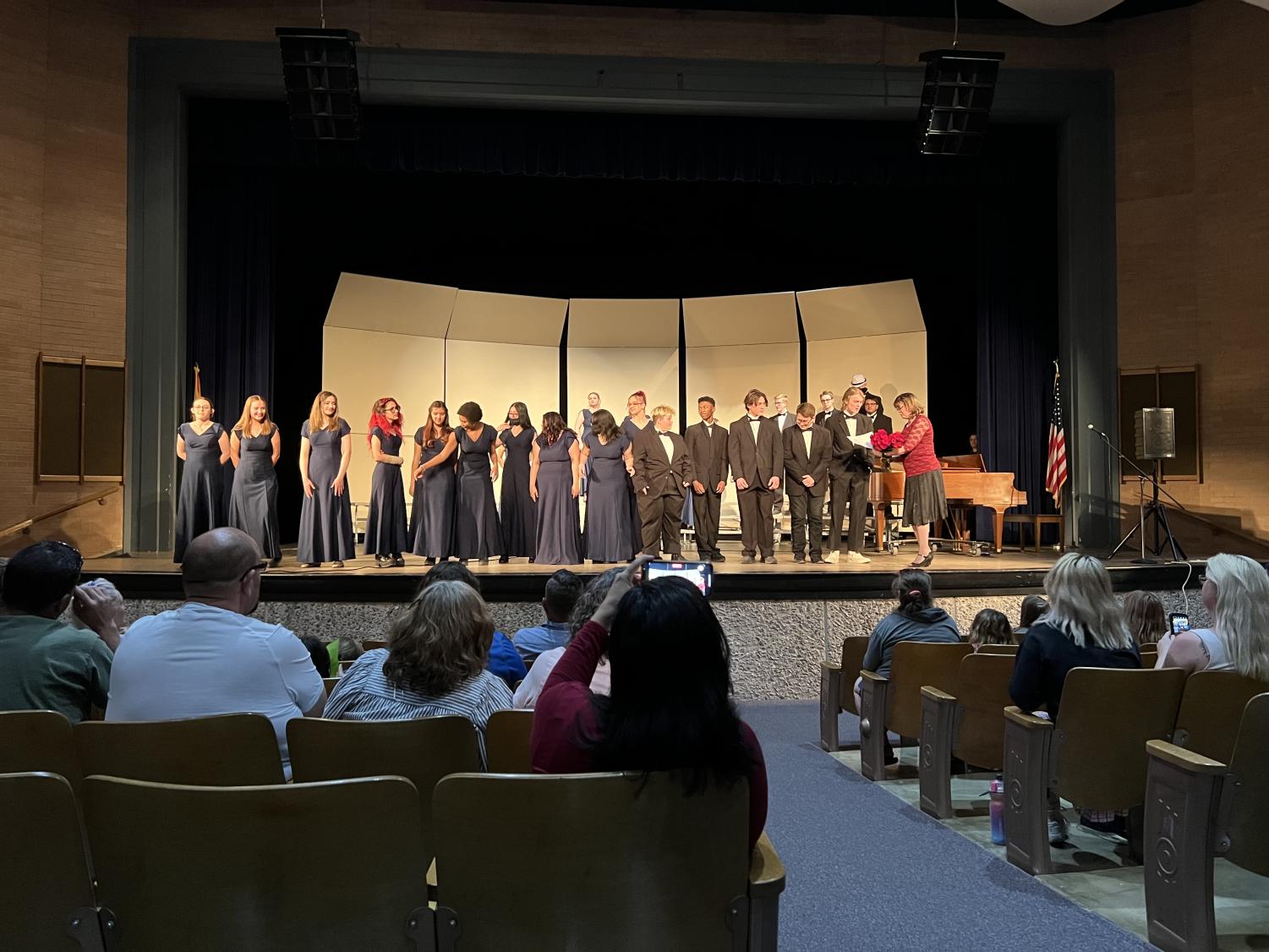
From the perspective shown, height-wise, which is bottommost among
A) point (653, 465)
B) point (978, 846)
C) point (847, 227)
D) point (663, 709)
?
point (978, 846)

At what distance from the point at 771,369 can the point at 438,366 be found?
14.3 ft

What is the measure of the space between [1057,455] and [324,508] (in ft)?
24.7

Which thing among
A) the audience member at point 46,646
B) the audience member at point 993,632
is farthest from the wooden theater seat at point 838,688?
the audience member at point 46,646

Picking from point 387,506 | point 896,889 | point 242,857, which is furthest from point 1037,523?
point 242,857

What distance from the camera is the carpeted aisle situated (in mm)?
2965

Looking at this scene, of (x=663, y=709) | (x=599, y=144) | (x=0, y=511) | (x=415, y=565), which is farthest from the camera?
(x=599, y=144)

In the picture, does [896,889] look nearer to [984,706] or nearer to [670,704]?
[984,706]

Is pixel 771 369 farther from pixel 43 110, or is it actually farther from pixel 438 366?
pixel 43 110

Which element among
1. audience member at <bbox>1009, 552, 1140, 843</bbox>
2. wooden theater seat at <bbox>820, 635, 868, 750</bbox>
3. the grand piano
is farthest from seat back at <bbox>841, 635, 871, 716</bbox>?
the grand piano

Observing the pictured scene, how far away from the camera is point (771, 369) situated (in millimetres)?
14367

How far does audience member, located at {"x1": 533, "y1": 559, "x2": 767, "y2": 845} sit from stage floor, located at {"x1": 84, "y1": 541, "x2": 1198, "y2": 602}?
5862 millimetres

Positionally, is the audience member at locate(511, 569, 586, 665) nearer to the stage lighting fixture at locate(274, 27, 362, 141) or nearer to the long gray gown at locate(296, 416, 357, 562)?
the long gray gown at locate(296, 416, 357, 562)

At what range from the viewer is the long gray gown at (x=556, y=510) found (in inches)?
364

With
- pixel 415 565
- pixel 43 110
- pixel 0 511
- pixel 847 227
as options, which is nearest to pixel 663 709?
pixel 415 565
